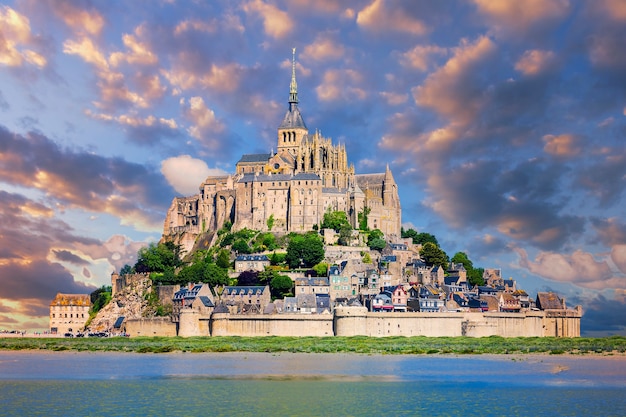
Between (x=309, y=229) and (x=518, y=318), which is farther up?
(x=309, y=229)

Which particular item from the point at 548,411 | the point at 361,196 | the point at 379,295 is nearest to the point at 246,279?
the point at 379,295

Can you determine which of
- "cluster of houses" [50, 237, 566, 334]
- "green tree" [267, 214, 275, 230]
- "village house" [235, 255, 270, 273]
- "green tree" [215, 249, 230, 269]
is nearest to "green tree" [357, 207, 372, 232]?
"cluster of houses" [50, 237, 566, 334]

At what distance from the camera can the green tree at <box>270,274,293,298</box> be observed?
8662 centimetres

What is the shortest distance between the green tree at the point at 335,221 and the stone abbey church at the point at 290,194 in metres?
1.15

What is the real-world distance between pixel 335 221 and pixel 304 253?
9231 mm

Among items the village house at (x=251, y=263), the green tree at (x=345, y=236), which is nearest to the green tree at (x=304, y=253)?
the village house at (x=251, y=263)

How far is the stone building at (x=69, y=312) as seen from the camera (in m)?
96.9

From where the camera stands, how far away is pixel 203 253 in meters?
103

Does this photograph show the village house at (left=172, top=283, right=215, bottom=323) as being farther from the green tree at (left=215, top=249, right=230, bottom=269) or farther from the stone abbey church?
the stone abbey church

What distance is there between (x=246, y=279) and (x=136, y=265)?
1777 centimetres

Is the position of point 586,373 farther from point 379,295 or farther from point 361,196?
point 361,196

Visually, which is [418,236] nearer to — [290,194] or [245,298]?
[290,194]

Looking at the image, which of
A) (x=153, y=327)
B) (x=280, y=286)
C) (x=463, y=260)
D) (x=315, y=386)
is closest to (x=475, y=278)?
(x=463, y=260)

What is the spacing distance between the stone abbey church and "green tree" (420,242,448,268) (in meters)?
6.89
